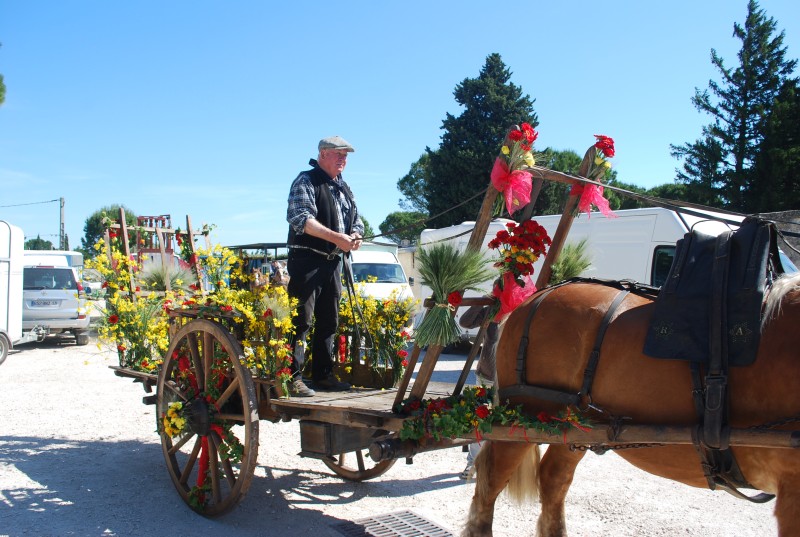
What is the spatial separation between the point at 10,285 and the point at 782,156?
65.3 feet

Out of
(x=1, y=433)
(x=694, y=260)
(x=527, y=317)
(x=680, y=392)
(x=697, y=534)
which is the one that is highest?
(x=694, y=260)

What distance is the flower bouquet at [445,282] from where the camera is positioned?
3.22 m

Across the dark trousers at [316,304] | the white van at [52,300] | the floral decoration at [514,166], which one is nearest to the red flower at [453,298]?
the floral decoration at [514,166]

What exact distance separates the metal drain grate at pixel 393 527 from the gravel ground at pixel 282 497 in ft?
0.31

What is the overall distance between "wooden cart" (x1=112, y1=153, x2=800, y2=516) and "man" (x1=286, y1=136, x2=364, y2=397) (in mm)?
304

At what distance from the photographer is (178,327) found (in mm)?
5074

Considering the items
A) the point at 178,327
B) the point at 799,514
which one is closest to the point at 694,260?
the point at 799,514

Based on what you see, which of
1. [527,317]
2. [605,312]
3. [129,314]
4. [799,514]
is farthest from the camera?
[129,314]

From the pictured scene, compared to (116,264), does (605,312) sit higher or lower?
lower

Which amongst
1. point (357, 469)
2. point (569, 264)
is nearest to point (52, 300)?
point (357, 469)

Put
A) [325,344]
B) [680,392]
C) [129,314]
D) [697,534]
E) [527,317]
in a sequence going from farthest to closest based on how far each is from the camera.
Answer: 1. [129,314]
2. [325,344]
3. [697,534]
4. [527,317]
5. [680,392]

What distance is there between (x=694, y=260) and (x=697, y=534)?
7.10 feet

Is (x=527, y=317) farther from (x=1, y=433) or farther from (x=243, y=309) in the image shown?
(x=1, y=433)

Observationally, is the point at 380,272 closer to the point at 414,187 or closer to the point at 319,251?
the point at 319,251
